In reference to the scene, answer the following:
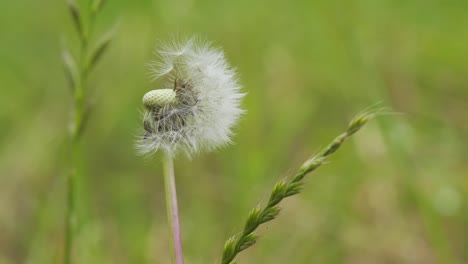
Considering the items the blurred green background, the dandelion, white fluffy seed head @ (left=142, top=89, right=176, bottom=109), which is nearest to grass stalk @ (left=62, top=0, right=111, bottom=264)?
the blurred green background

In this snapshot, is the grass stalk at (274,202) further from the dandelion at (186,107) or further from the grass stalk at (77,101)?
Answer: the grass stalk at (77,101)

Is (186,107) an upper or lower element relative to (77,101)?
lower

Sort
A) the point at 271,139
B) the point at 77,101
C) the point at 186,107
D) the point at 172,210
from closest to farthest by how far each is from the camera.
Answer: the point at 172,210 → the point at 186,107 → the point at 77,101 → the point at 271,139

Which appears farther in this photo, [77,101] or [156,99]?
[77,101]

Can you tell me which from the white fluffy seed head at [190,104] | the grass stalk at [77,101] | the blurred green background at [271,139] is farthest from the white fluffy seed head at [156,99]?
the blurred green background at [271,139]

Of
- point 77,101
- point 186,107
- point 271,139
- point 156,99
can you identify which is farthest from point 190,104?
point 271,139

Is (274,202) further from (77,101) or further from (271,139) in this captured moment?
(271,139)

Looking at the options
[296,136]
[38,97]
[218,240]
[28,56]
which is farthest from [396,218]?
[28,56]
